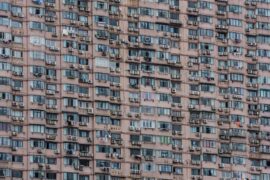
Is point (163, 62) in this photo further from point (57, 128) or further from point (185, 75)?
point (57, 128)

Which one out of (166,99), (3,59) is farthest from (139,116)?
(3,59)

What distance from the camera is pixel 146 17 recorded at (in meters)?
199

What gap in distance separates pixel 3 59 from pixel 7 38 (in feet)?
8.03

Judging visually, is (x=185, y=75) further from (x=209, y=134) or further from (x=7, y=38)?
(x=7, y=38)

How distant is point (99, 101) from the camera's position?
638 ft

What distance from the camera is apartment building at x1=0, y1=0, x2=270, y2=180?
625 feet

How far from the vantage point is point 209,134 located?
199 metres

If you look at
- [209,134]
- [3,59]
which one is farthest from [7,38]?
[209,134]

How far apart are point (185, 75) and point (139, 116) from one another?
812 cm

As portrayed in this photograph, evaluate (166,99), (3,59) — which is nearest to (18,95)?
(3,59)

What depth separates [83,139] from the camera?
7594 inches

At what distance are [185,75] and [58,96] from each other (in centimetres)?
1622

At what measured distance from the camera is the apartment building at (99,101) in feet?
625

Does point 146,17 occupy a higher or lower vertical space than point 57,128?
higher
